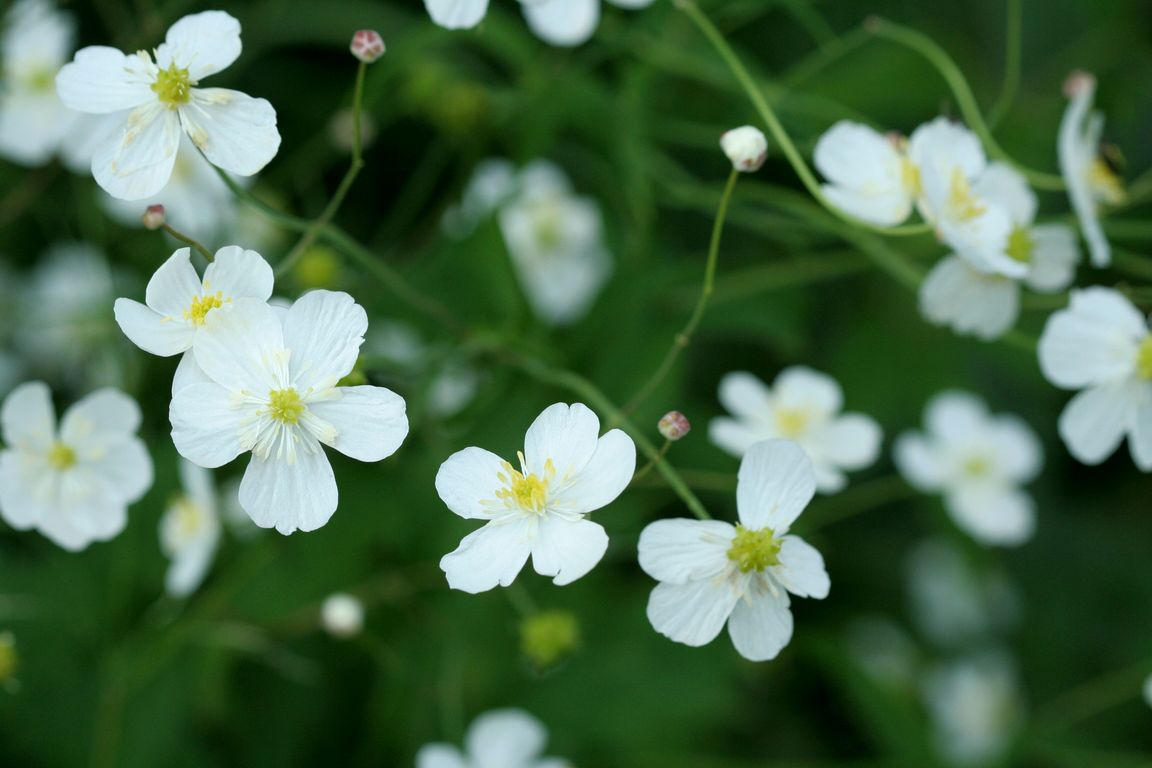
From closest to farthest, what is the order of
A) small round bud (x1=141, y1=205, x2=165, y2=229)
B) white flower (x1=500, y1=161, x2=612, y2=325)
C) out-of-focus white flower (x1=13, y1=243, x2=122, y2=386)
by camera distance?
small round bud (x1=141, y1=205, x2=165, y2=229), out-of-focus white flower (x1=13, y1=243, x2=122, y2=386), white flower (x1=500, y1=161, x2=612, y2=325)

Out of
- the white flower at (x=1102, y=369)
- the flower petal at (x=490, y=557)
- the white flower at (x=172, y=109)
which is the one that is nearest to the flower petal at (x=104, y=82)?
the white flower at (x=172, y=109)

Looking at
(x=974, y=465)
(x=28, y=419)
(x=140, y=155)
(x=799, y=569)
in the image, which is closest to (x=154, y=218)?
(x=140, y=155)

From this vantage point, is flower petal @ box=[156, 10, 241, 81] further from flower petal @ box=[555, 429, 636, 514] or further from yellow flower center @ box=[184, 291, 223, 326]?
flower petal @ box=[555, 429, 636, 514]

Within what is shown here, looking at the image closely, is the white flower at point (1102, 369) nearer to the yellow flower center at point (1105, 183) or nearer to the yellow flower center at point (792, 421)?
the yellow flower center at point (1105, 183)

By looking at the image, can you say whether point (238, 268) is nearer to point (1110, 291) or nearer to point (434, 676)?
point (434, 676)

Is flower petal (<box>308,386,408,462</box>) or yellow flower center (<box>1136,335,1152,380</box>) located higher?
yellow flower center (<box>1136,335,1152,380</box>)

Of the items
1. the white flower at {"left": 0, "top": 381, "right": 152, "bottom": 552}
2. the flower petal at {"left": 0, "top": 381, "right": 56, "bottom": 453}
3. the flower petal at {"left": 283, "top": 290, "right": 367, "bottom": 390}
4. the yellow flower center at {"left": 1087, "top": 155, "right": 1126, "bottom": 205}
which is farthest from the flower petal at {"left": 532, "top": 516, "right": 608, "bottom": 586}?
the yellow flower center at {"left": 1087, "top": 155, "right": 1126, "bottom": 205}

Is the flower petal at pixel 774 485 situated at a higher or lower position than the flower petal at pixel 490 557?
higher
